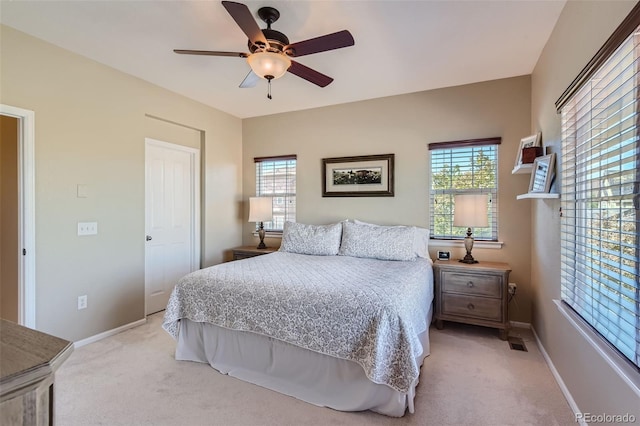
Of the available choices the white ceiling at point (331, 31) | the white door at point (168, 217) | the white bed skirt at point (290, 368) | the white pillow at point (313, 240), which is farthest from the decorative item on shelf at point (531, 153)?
the white door at point (168, 217)

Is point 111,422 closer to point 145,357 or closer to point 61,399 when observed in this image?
point 61,399

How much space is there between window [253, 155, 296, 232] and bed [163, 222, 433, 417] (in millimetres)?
1598

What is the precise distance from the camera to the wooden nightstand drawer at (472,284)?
2898 mm

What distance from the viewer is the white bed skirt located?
1.86 meters

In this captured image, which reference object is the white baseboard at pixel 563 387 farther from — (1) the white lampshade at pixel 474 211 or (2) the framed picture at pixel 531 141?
(2) the framed picture at pixel 531 141

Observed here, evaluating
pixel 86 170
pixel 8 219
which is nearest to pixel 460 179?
pixel 86 170

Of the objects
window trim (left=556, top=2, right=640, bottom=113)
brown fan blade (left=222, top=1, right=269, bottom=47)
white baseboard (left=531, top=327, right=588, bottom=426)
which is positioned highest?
brown fan blade (left=222, top=1, right=269, bottom=47)

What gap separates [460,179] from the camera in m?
3.44

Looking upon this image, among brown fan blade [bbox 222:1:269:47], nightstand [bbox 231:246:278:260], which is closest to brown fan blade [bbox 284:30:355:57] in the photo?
brown fan blade [bbox 222:1:269:47]

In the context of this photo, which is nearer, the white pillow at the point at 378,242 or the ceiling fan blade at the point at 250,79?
the ceiling fan blade at the point at 250,79

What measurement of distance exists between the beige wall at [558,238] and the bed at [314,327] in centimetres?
85

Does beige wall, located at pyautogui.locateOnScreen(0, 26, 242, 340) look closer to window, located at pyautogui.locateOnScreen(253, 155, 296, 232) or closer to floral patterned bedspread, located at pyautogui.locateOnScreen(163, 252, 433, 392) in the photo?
floral patterned bedspread, located at pyautogui.locateOnScreen(163, 252, 433, 392)

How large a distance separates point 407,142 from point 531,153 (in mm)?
1319

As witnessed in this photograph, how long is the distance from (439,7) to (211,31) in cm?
167
